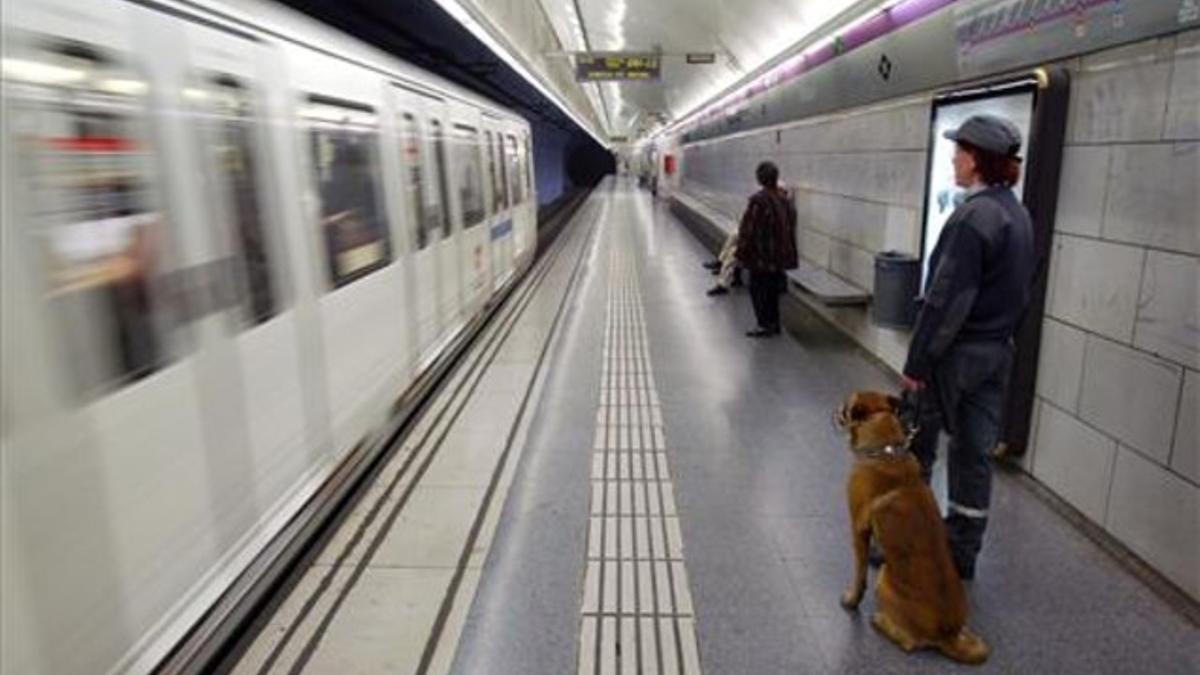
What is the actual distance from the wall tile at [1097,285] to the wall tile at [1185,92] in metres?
0.44

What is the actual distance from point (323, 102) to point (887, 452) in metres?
2.66

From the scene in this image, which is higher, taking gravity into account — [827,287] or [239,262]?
[239,262]

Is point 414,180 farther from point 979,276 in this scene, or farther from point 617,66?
point 617,66

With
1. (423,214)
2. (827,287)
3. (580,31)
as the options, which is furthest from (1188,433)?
(580,31)

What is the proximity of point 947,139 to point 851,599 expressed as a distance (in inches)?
88.9

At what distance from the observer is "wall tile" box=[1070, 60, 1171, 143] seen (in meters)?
2.93

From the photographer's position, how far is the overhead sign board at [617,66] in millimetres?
14000

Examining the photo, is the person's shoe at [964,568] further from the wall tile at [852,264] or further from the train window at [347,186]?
the wall tile at [852,264]

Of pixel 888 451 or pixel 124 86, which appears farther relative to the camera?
pixel 888 451

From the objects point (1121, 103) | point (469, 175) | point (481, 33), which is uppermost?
point (481, 33)

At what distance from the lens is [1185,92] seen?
9.12 feet

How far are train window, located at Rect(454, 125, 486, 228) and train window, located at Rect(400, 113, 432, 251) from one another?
1.20 metres

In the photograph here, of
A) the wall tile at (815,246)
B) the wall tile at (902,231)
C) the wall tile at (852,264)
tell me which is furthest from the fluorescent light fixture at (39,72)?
the wall tile at (815,246)

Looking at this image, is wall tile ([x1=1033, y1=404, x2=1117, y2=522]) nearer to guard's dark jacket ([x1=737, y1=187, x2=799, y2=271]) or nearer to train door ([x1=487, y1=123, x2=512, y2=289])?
guard's dark jacket ([x1=737, y1=187, x2=799, y2=271])
